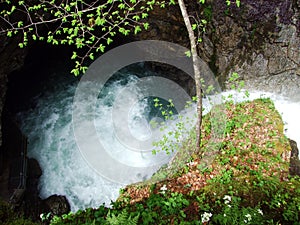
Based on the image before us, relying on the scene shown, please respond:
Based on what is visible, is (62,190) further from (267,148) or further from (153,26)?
(153,26)

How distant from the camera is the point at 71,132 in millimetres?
10922

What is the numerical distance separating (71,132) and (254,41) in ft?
29.8

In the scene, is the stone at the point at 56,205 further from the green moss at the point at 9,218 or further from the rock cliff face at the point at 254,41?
the rock cliff face at the point at 254,41

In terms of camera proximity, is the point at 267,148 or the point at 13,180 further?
the point at 13,180

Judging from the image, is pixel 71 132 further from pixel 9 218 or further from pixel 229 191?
pixel 229 191

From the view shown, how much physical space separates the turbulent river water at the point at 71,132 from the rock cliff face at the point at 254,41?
0.90 meters

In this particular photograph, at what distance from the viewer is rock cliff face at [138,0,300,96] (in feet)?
30.5

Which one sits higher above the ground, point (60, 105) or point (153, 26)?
point (153, 26)

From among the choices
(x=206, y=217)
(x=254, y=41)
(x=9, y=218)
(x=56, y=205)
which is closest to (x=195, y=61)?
(x=206, y=217)

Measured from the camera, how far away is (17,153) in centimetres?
971

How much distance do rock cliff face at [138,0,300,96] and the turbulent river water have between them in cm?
90

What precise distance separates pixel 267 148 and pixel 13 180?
28.5 feet

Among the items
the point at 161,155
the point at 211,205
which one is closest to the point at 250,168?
the point at 211,205

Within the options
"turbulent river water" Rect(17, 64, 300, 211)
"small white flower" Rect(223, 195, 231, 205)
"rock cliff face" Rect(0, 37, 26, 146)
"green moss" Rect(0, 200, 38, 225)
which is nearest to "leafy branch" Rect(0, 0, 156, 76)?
"rock cliff face" Rect(0, 37, 26, 146)
